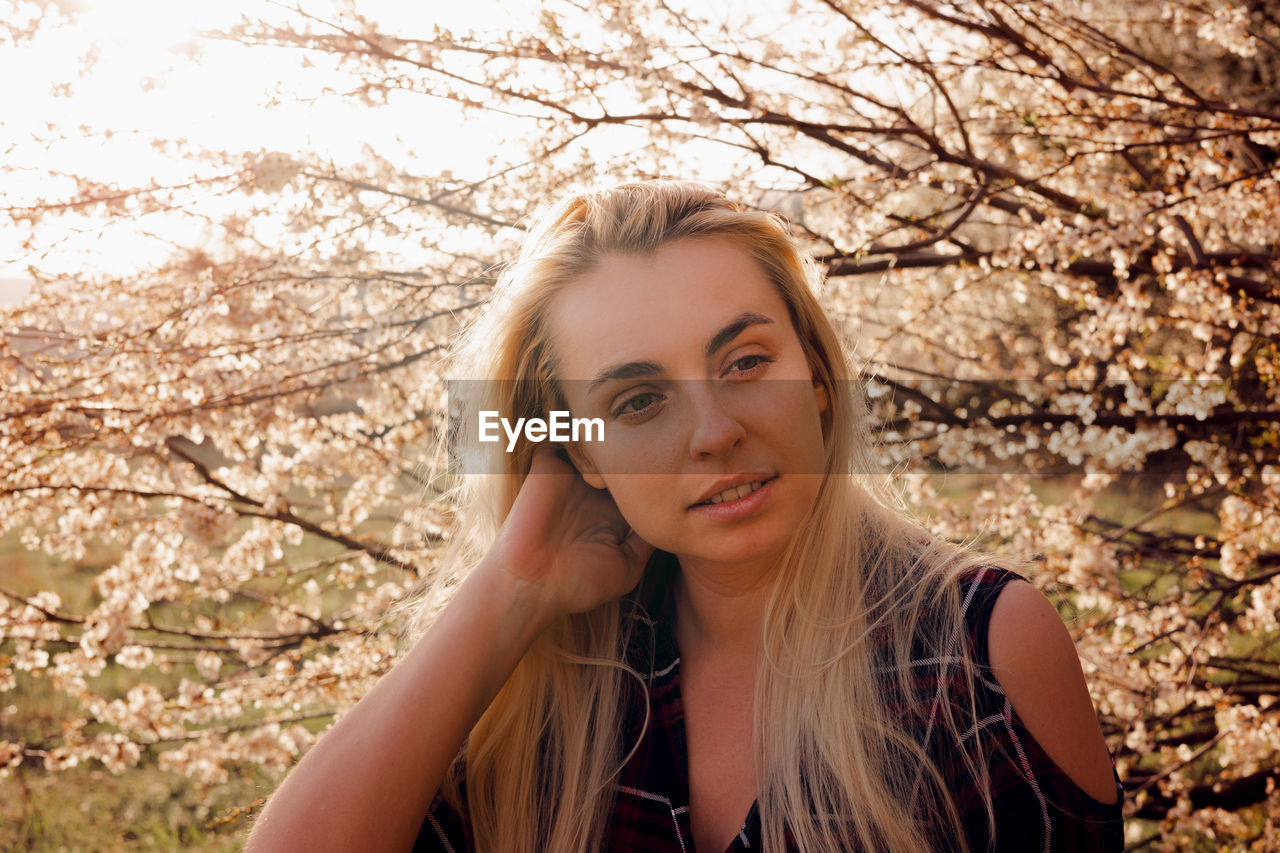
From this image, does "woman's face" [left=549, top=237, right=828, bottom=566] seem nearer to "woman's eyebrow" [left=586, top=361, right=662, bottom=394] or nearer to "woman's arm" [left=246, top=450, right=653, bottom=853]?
"woman's eyebrow" [left=586, top=361, right=662, bottom=394]

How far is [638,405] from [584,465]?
0.25 m

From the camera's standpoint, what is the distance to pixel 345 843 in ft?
4.50

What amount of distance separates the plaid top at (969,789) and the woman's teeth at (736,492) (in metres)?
0.35

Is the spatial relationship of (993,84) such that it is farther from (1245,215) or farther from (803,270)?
(803,270)

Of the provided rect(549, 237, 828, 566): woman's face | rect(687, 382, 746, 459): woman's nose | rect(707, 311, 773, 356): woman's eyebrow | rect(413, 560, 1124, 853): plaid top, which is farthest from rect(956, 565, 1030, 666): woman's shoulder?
rect(707, 311, 773, 356): woman's eyebrow

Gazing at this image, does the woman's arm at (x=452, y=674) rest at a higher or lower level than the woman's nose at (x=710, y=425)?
lower

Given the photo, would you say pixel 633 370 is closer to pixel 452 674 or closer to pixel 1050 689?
pixel 452 674

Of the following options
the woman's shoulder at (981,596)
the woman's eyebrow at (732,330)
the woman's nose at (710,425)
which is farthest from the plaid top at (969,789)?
the woman's eyebrow at (732,330)

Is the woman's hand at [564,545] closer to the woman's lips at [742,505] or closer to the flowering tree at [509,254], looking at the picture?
the woman's lips at [742,505]

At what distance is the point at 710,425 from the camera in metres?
1.47

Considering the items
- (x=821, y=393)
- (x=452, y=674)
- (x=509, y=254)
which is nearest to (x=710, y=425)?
(x=821, y=393)

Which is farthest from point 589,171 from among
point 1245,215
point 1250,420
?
point 1250,420
